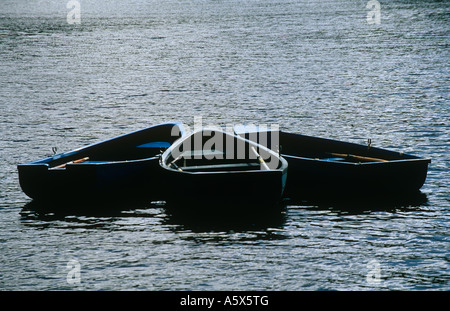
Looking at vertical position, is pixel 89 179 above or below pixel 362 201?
above

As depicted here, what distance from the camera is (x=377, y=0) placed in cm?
12838

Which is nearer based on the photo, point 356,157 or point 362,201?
point 362,201

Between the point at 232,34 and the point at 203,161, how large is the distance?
58460 millimetres

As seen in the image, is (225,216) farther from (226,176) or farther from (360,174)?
(360,174)

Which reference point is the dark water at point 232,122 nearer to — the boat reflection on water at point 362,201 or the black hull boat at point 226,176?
the boat reflection on water at point 362,201

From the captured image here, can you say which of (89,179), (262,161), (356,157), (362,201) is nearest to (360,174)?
(362,201)

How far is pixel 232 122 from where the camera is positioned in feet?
110

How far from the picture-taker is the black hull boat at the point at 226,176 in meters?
18.5

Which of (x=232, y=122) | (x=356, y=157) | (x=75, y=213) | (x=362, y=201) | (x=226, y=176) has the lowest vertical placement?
(x=75, y=213)

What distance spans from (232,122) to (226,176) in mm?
15152

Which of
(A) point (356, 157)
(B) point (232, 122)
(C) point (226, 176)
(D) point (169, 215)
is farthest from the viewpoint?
(B) point (232, 122)

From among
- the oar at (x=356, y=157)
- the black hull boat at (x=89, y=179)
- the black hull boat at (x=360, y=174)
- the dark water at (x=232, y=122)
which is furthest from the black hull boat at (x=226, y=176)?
the oar at (x=356, y=157)

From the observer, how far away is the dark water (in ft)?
52.0

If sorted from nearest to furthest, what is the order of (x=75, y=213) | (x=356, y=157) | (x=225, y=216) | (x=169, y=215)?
(x=225, y=216)
(x=169, y=215)
(x=75, y=213)
(x=356, y=157)
